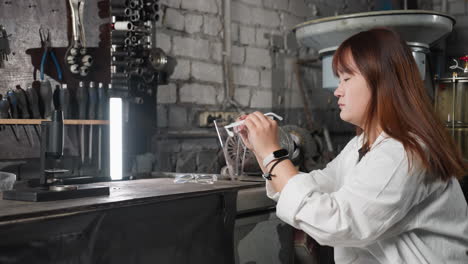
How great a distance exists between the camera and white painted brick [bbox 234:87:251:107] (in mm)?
3248

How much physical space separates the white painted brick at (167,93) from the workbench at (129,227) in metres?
0.92

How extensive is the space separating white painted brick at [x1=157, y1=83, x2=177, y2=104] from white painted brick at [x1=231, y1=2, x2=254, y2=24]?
28.6 inches

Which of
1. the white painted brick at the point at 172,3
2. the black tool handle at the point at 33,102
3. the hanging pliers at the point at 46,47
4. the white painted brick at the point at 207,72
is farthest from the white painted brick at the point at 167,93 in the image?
the black tool handle at the point at 33,102

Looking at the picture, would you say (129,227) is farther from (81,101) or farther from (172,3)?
(172,3)

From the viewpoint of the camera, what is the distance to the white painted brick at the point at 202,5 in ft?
9.59

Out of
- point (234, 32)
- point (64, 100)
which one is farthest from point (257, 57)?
point (64, 100)

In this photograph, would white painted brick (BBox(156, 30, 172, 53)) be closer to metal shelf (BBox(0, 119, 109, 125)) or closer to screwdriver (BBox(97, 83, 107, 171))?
screwdriver (BBox(97, 83, 107, 171))

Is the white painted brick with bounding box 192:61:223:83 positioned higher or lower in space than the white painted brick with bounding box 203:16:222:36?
lower

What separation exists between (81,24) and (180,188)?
45.0 inches

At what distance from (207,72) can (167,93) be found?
0.36m

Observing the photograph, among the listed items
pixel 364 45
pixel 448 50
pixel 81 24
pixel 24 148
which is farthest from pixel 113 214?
pixel 448 50

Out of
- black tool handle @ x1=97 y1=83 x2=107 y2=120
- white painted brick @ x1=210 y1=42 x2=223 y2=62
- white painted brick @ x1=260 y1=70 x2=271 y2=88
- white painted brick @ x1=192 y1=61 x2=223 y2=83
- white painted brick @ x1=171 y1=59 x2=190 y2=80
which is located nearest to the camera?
black tool handle @ x1=97 y1=83 x2=107 y2=120

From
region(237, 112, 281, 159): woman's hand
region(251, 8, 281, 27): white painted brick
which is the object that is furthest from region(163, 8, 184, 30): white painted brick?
region(237, 112, 281, 159): woman's hand

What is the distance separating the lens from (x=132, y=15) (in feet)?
8.26
